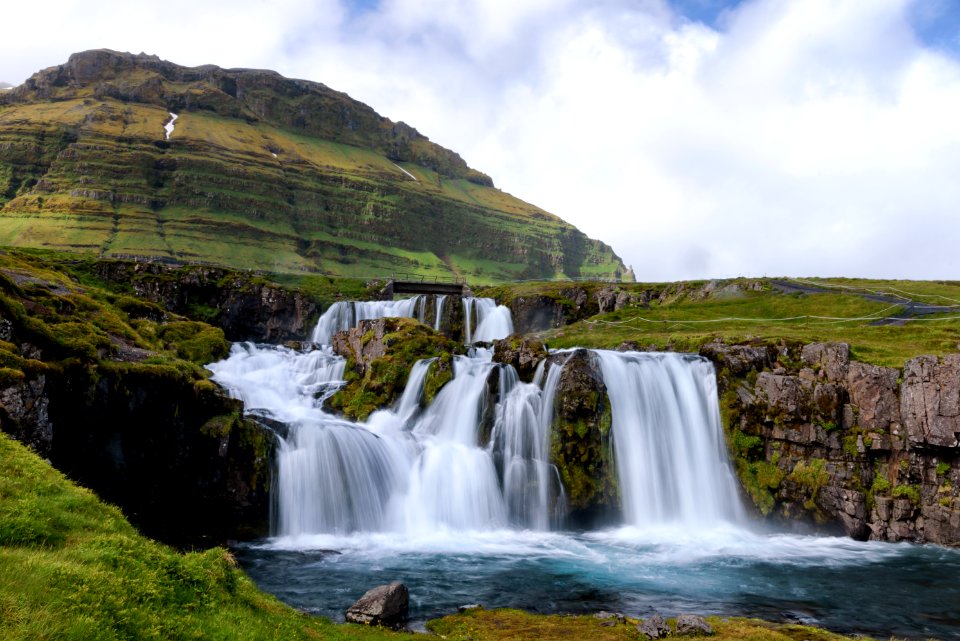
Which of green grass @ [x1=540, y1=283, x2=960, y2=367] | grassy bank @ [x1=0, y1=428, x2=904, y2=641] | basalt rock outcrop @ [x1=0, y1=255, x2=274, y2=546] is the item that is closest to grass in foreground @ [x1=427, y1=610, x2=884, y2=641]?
grassy bank @ [x1=0, y1=428, x2=904, y2=641]

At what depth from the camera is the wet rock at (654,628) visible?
14.6 m

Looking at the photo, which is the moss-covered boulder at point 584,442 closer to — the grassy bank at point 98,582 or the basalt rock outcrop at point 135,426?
the basalt rock outcrop at point 135,426

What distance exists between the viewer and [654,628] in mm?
14742

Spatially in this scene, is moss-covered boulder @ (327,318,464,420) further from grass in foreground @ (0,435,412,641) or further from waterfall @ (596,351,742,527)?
grass in foreground @ (0,435,412,641)

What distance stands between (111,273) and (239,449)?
46733 millimetres

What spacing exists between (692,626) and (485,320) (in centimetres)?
4995

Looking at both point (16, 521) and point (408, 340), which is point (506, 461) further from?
point (16, 521)

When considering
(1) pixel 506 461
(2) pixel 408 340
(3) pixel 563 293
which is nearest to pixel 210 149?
(3) pixel 563 293

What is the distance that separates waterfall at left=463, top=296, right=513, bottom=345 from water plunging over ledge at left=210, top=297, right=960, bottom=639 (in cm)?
2379

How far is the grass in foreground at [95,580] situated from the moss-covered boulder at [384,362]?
2419 centimetres

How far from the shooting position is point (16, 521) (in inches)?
352

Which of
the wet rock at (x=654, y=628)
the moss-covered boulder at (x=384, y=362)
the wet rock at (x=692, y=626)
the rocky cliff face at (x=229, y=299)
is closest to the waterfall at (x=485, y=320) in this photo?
the moss-covered boulder at (x=384, y=362)

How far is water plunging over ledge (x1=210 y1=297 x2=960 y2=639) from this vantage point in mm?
19828

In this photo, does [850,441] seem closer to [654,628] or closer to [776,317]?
[654,628]
